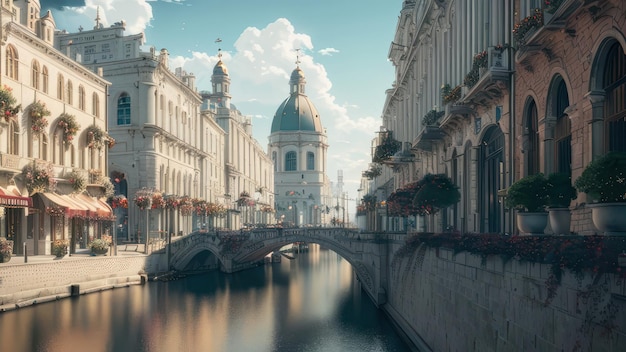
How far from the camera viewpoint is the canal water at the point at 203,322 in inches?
1383

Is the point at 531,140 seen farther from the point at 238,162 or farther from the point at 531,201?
the point at 238,162

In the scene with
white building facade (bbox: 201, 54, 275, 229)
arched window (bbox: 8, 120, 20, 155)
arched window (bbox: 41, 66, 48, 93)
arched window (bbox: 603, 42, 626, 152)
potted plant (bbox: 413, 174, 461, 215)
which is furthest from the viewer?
white building facade (bbox: 201, 54, 275, 229)

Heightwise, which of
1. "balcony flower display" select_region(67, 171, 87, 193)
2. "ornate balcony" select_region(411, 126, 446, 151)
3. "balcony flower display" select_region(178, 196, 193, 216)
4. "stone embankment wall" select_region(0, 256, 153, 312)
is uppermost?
"ornate balcony" select_region(411, 126, 446, 151)

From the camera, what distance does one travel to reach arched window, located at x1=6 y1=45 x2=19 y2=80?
46556 millimetres

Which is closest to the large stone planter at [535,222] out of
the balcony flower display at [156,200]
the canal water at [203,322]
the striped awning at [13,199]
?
the canal water at [203,322]

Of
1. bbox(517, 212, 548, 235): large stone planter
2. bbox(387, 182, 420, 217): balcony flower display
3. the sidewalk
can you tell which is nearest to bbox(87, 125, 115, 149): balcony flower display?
the sidewalk

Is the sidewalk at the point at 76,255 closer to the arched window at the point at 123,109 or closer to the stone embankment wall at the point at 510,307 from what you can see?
the arched window at the point at 123,109

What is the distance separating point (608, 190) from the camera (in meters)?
14.3

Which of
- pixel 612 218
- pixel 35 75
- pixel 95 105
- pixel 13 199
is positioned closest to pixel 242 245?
pixel 95 105

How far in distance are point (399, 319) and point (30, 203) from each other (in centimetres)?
2562

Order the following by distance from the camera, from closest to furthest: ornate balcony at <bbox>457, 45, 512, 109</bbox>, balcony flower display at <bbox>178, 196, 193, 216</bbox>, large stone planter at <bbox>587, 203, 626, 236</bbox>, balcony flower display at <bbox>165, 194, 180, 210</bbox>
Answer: large stone planter at <bbox>587, 203, 626, 236</bbox> → ornate balcony at <bbox>457, 45, 512, 109</bbox> → balcony flower display at <bbox>165, 194, 180, 210</bbox> → balcony flower display at <bbox>178, 196, 193, 216</bbox>

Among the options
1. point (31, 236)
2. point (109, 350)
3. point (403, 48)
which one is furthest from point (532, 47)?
point (403, 48)

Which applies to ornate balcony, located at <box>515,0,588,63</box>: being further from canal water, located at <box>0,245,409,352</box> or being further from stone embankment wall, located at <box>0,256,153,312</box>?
stone embankment wall, located at <box>0,256,153,312</box>

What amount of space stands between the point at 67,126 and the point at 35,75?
5.16 metres
